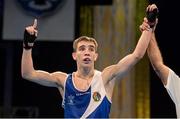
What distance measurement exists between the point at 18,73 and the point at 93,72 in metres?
3.24

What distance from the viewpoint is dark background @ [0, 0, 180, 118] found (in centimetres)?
648

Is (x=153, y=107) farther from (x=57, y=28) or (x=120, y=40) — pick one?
(x=57, y=28)

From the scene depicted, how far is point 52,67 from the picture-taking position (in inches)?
262

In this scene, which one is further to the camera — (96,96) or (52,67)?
(52,67)

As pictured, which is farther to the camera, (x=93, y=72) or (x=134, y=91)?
(x=134, y=91)

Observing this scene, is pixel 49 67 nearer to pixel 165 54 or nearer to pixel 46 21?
pixel 46 21

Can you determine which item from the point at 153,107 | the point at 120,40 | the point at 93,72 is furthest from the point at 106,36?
the point at 93,72

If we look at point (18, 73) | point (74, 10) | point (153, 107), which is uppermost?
point (74, 10)

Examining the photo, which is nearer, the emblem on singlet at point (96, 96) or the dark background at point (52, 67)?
the emblem on singlet at point (96, 96)

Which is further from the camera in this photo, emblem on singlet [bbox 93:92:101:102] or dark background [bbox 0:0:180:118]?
dark background [bbox 0:0:180:118]

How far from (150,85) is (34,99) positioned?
1659 mm

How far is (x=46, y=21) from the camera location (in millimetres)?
6441

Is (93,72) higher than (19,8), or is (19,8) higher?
(19,8)

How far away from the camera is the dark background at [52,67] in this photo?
6.48 m
